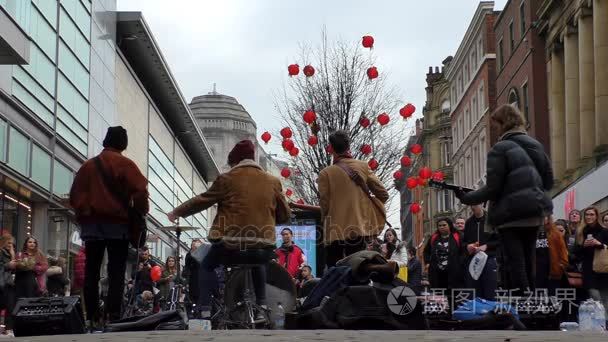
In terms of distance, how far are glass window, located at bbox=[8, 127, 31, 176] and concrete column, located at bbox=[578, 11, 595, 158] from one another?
18.5 m

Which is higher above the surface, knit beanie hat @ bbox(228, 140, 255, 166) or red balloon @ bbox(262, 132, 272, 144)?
red balloon @ bbox(262, 132, 272, 144)

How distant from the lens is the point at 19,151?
32.4 meters

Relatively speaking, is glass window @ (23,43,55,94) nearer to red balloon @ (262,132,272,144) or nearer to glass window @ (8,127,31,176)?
glass window @ (8,127,31,176)

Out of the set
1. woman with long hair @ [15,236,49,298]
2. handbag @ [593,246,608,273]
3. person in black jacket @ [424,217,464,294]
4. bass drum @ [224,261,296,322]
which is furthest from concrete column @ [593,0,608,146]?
bass drum @ [224,261,296,322]

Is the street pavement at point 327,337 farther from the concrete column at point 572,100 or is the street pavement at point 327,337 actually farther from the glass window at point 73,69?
the concrete column at point 572,100

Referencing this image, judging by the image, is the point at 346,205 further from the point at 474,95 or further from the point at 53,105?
the point at 474,95

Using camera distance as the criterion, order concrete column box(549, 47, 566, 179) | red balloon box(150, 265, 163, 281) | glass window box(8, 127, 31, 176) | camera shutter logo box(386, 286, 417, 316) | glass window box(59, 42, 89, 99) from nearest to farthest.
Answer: camera shutter logo box(386, 286, 417, 316) < red balloon box(150, 265, 163, 281) < glass window box(8, 127, 31, 176) < glass window box(59, 42, 89, 99) < concrete column box(549, 47, 566, 179)

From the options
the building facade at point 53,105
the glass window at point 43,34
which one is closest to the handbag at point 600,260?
the building facade at point 53,105

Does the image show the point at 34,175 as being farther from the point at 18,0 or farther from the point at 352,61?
the point at 352,61

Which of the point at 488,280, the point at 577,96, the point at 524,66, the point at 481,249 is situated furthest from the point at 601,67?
the point at 488,280

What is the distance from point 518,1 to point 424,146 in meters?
46.7

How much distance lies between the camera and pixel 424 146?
98.6 m

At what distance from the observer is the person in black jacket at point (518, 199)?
9.69 meters

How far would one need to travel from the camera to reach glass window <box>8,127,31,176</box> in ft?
103
